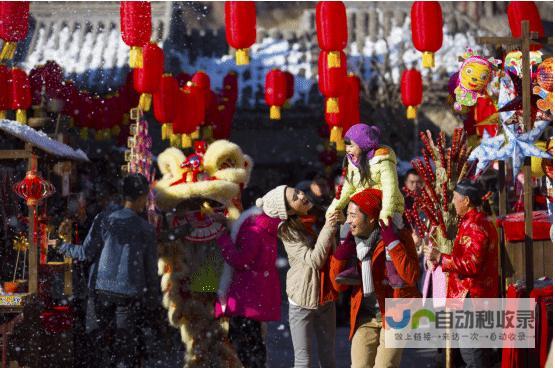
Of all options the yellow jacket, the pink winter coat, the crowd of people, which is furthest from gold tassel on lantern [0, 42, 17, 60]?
the yellow jacket

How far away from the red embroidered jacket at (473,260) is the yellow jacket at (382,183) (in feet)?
2.02

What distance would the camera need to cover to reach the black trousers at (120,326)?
6723 mm

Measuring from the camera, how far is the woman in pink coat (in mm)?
6707

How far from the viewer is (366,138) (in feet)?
20.2

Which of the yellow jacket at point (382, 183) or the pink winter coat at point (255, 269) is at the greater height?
the yellow jacket at point (382, 183)

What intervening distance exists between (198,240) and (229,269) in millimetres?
560

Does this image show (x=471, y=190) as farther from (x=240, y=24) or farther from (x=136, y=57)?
(x=240, y=24)

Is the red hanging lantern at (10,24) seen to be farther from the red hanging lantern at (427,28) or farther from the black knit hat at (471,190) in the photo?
the red hanging lantern at (427,28)

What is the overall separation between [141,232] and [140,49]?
2.81m

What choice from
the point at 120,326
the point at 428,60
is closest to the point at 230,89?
the point at 428,60

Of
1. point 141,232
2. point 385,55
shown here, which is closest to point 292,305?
point 141,232

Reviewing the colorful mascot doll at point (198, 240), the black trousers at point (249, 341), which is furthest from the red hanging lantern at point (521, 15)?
the black trousers at point (249, 341)

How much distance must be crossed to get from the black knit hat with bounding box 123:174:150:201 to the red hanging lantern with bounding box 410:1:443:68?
14.5 feet

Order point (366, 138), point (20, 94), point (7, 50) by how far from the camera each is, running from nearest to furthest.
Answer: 1. point (366, 138)
2. point (7, 50)
3. point (20, 94)
